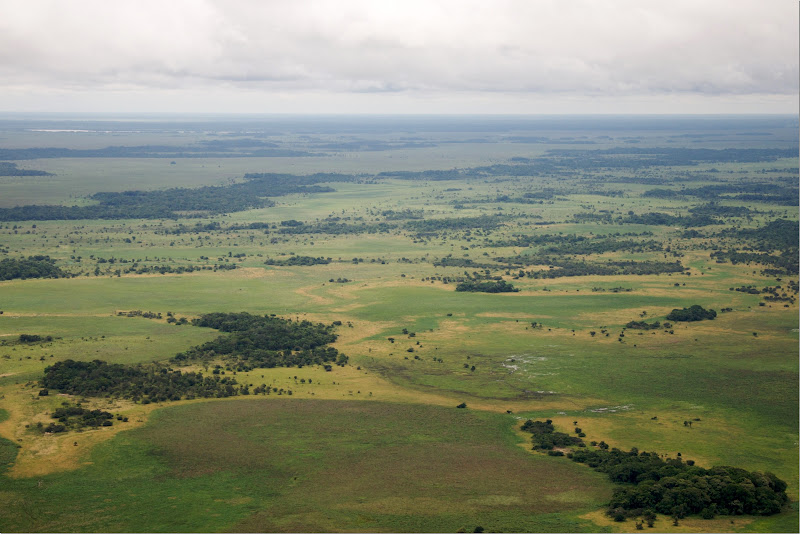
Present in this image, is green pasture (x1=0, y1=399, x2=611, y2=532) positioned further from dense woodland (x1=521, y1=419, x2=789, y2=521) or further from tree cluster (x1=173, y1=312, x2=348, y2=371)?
tree cluster (x1=173, y1=312, x2=348, y2=371)

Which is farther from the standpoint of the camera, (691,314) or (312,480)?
(691,314)

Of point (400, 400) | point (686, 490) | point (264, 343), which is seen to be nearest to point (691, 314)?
point (400, 400)

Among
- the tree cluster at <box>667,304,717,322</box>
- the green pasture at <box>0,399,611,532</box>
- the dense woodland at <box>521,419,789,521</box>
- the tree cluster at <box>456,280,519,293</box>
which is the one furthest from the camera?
the tree cluster at <box>456,280,519,293</box>

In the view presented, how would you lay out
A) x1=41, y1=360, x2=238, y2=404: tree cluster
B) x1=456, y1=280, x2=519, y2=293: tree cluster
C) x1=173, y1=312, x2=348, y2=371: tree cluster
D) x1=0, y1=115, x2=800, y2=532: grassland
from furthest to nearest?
x1=456, y1=280, x2=519, y2=293: tree cluster
x1=173, y1=312, x2=348, y2=371: tree cluster
x1=41, y1=360, x2=238, y2=404: tree cluster
x1=0, y1=115, x2=800, y2=532: grassland

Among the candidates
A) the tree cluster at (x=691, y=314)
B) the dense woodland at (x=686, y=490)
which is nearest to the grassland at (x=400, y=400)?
the dense woodland at (x=686, y=490)

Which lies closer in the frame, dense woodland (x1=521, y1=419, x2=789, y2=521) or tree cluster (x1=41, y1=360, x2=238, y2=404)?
dense woodland (x1=521, y1=419, x2=789, y2=521)

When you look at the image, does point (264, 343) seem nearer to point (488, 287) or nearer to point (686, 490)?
point (488, 287)

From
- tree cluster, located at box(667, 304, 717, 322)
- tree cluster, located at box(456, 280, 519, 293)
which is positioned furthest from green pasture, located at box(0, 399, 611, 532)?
tree cluster, located at box(456, 280, 519, 293)

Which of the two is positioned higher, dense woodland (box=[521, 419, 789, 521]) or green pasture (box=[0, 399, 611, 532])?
dense woodland (box=[521, 419, 789, 521])

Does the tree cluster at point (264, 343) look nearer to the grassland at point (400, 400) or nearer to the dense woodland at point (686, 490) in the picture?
the grassland at point (400, 400)
